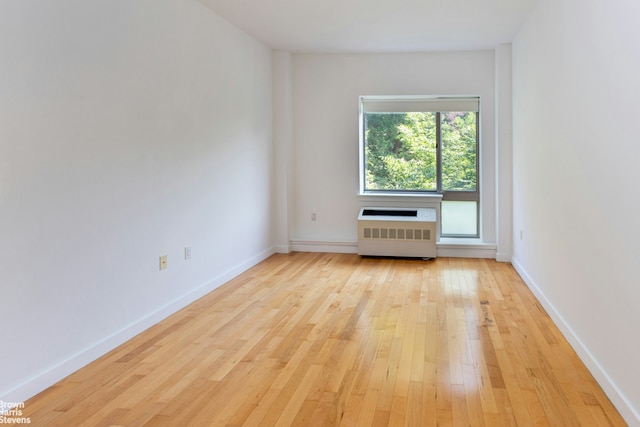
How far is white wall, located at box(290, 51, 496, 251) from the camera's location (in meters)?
6.05

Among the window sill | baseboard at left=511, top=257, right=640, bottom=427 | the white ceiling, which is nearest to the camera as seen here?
baseboard at left=511, top=257, right=640, bottom=427

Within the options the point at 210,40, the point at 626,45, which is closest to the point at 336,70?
the point at 210,40

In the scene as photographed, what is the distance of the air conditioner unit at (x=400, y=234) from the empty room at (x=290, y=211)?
3 cm

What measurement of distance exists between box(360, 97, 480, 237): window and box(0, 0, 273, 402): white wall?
2.29m

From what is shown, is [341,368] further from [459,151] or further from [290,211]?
[459,151]

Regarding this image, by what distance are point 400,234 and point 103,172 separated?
12.5 feet

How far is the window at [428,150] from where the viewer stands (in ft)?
20.6

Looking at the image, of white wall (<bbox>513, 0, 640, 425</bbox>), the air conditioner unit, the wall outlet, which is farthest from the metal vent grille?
the wall outlet

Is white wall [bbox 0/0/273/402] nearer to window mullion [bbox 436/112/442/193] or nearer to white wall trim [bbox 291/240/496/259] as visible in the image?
white wall trim [bbox 291/240/496/259]

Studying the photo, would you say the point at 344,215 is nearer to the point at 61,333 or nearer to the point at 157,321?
the point at 157,321

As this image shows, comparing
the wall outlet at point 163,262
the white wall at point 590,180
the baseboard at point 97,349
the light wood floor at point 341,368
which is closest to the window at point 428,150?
the white wall at point 590,180

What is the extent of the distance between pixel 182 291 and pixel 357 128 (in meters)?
3.32

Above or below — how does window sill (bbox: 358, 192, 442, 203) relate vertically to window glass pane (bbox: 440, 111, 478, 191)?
below

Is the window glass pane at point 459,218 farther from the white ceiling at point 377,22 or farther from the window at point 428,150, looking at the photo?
the white ceiling at point 377,22
